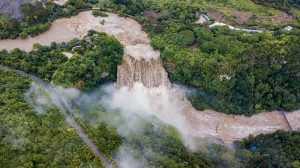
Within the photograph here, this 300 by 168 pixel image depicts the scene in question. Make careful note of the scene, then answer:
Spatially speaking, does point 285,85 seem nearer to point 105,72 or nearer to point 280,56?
point 280,56

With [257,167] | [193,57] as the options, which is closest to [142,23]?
[193,57]

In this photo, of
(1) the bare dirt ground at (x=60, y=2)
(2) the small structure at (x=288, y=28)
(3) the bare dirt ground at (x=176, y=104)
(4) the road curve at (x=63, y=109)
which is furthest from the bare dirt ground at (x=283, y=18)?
(4) the road curve at (x=63, y=109)

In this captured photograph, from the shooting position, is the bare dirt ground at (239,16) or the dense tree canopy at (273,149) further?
the bare dirt ground at (239,16)

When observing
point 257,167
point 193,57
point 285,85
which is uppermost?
point 193,57

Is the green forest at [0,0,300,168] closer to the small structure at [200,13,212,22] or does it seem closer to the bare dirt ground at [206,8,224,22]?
the small structure at [200,13,212,22]

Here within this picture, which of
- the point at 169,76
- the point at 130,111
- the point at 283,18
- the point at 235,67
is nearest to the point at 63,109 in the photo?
the point at 130,111

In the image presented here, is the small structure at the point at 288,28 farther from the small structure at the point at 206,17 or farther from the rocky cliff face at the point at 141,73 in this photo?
the rocky cliff face at the point at 141,73

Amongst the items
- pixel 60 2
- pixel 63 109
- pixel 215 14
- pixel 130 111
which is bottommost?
pixel 130 111

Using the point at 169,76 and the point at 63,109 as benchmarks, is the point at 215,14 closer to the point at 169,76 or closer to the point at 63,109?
the point at 169,76
